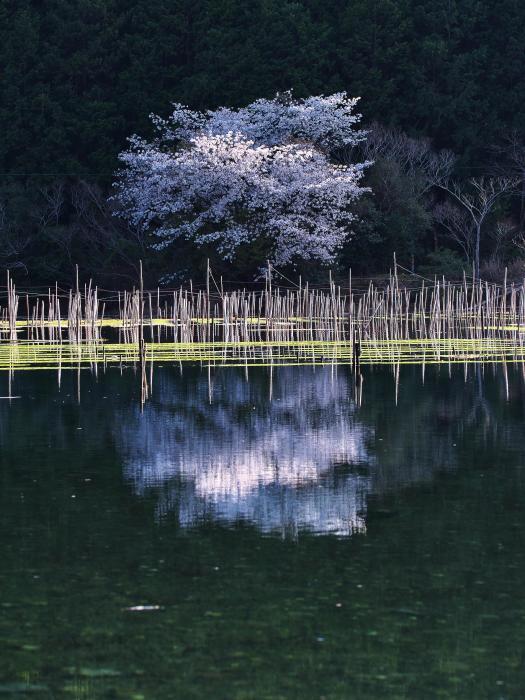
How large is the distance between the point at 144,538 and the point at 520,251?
33572 millimetres

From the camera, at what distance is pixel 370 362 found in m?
20.5

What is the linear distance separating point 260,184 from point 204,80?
747 centimetres

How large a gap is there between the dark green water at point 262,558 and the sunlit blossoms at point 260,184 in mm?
21924

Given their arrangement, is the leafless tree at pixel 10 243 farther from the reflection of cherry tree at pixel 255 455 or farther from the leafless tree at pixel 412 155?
the reflection of cherry tree at pixel 255 455

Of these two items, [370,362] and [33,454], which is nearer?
[33,454]

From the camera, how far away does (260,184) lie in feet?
113

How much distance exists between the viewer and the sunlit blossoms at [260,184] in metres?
34.7

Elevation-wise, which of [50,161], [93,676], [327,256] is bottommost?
[93,676]

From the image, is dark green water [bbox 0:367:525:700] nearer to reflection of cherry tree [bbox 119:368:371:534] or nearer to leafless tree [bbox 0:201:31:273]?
reflection of cherry tree [bbox 119:368:371:534]

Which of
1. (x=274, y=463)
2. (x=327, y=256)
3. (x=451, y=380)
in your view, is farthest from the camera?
(x=327, y=256)

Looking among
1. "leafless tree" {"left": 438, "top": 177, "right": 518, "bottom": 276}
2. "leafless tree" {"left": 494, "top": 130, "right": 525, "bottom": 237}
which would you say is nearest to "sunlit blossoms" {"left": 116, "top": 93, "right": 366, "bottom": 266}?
"leafless tree" {"left": 438, "top": 177, "right": 518, "bottom": 276}

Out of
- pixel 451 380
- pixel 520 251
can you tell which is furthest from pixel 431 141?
pixel 451 380

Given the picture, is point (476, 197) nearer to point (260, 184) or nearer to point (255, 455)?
point (260, 184)

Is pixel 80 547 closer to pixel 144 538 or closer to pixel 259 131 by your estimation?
pixel 144 538
